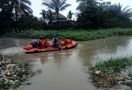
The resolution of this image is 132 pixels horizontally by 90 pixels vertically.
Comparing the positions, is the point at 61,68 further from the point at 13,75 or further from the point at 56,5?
the point at 56,5

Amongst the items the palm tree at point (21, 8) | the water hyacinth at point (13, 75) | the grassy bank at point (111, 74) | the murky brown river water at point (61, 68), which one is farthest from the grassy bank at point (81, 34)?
the grassy bank at point (111, 74)

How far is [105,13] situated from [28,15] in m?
10.6

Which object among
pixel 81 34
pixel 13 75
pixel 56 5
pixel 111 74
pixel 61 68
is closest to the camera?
pixel 111 74

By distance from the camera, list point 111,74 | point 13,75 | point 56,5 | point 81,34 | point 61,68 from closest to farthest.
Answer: point 111,74, point 13,75, point 61,68, point 81,34, point 56,5

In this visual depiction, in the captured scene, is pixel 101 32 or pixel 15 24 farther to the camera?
pixel 15 24

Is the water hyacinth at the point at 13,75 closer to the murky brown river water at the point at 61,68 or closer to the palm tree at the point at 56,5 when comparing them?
the murky brown river water at the point at 61,68

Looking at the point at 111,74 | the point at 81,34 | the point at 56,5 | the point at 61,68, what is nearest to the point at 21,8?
the point at 56,5

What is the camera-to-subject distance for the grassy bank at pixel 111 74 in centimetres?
1248

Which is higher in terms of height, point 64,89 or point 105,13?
point 105,13

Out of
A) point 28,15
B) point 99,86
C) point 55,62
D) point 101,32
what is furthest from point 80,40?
point 99,86

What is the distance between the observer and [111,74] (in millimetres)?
13508

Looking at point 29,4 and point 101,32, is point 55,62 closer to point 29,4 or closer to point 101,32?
point 101,32

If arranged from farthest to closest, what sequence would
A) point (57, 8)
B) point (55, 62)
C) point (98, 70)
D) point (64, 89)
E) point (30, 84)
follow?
point (57, 8) < point (55, 62) < point (98, 70) < point (30, 84) < point (64, 89)

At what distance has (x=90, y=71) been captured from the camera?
14711 millimetres
